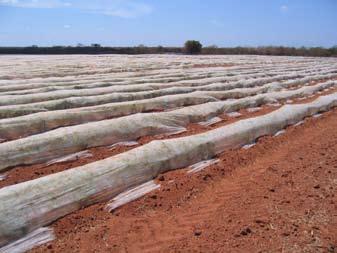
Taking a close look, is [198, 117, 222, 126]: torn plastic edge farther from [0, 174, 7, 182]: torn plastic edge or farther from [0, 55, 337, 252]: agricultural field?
[0, 174, 7, 182]: torn plastic edge

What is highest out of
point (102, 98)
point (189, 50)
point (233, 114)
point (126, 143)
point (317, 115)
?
point (102, 98)

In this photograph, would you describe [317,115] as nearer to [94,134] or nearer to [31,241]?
[94,134]

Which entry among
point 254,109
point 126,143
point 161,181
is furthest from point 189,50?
point 161,181

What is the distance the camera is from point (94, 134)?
4676 mm

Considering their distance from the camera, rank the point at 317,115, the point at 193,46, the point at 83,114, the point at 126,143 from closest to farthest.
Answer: the point at 126,143 < the point at 83,114 < the point at 317,115 < the point at 193,46

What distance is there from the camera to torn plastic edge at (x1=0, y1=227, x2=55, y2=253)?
2703mm

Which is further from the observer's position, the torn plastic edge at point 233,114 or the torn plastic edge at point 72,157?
the torn plastic edge at point 233,114

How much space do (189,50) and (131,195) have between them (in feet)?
92.2

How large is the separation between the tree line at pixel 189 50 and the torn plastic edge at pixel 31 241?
2849cm

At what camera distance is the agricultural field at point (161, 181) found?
2895 mm

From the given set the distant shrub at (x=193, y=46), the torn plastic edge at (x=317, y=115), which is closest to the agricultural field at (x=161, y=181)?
the torn plastic edge at (x=317, y=115)

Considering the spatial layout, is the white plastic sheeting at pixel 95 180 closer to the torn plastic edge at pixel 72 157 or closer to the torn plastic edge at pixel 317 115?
the torn plastic edge at pixel 72 157

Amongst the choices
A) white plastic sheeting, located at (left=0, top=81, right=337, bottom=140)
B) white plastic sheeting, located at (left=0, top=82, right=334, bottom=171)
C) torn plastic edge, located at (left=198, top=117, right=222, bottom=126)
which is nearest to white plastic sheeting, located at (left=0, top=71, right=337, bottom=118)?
white plastic sheeting, located at (left=0, top=81, right=337, bottom=140)

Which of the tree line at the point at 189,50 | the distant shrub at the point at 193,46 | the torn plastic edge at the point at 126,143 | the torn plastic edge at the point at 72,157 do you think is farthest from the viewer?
the distant shrub at the point at 193,46
